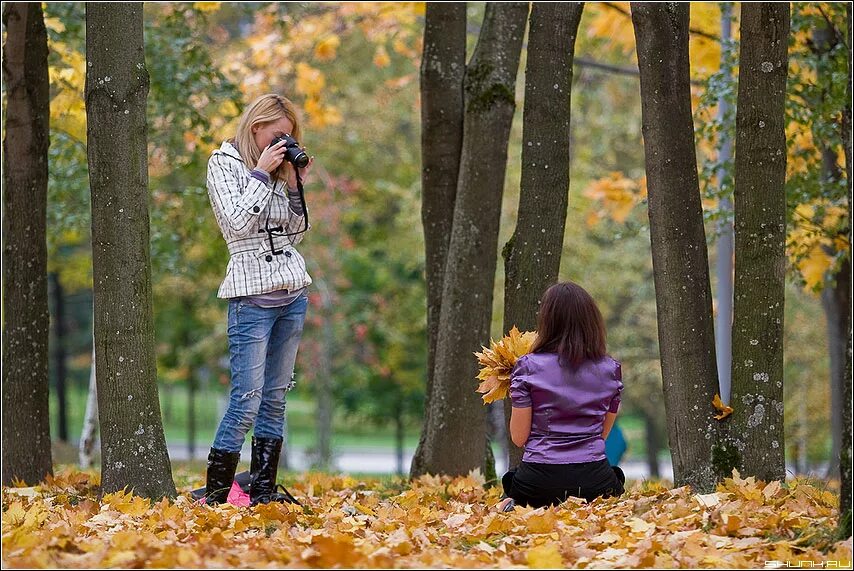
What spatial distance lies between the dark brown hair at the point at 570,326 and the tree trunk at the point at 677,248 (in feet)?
2.25

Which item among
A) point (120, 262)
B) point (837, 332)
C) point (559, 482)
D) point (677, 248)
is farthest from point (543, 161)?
point (837, 332)

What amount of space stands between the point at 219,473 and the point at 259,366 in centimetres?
65

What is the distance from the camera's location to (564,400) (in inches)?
209

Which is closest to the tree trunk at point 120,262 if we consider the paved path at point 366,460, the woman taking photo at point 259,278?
the woman taking photo at point 259,278

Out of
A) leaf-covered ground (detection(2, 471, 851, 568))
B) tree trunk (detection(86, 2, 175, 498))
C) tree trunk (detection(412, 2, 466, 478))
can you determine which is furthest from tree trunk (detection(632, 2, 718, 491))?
tree trunk (detection(86, 2, 175, 498))

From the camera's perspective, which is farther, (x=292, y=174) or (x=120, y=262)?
(x=292, y=174)

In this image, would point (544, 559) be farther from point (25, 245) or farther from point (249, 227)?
point (25, 245)

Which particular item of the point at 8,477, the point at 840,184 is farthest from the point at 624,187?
the point at 8,477

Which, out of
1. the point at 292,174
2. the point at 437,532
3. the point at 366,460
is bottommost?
the point at 366,460

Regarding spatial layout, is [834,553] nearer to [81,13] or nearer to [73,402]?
[81,13]

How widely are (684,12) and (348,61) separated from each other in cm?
1656

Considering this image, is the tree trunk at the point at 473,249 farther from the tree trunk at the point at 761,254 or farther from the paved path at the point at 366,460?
the paved path at the point at 366,460

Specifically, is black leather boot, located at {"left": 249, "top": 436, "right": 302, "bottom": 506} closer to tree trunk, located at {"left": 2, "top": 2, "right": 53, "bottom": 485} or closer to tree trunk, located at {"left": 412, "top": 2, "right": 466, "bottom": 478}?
tree trunk, located at {"left": 412, "top": 2, "right": 466, "bottom": 478}

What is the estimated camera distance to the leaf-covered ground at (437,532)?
12.8ft
